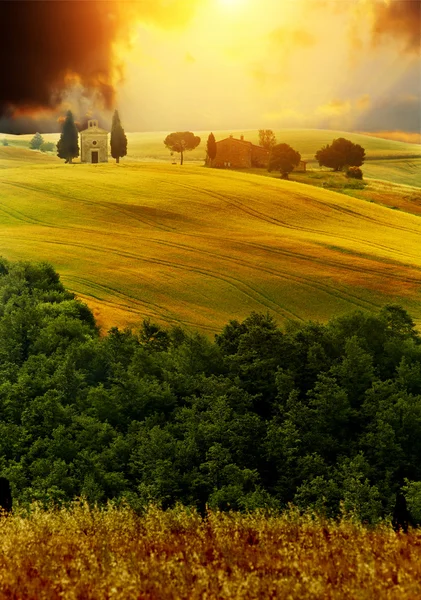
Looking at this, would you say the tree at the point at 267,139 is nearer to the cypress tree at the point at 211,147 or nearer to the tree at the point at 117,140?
the cypress tree at the point at 211,147

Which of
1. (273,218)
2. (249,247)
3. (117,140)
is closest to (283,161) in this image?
(273,218)

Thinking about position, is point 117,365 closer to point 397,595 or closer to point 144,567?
point 144,567

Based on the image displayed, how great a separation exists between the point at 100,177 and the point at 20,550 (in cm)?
1291

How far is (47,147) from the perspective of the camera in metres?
21.3

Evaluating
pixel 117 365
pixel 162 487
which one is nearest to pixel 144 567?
pixel 162 487

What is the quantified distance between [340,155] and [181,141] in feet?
12.5

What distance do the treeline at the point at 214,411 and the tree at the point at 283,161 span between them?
410 cm

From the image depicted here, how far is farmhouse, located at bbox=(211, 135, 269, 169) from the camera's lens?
68.2ft

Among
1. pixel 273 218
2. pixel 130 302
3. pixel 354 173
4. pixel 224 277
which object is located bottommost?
pixel 130 302

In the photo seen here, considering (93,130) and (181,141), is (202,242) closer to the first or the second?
(181,141)

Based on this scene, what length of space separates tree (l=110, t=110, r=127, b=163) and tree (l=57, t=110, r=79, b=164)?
88 cm

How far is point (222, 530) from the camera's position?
11414mm

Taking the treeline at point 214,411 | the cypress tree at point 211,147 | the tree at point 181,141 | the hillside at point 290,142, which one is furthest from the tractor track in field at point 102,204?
the treeline at point 214,411

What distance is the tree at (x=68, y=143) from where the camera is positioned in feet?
69.4
